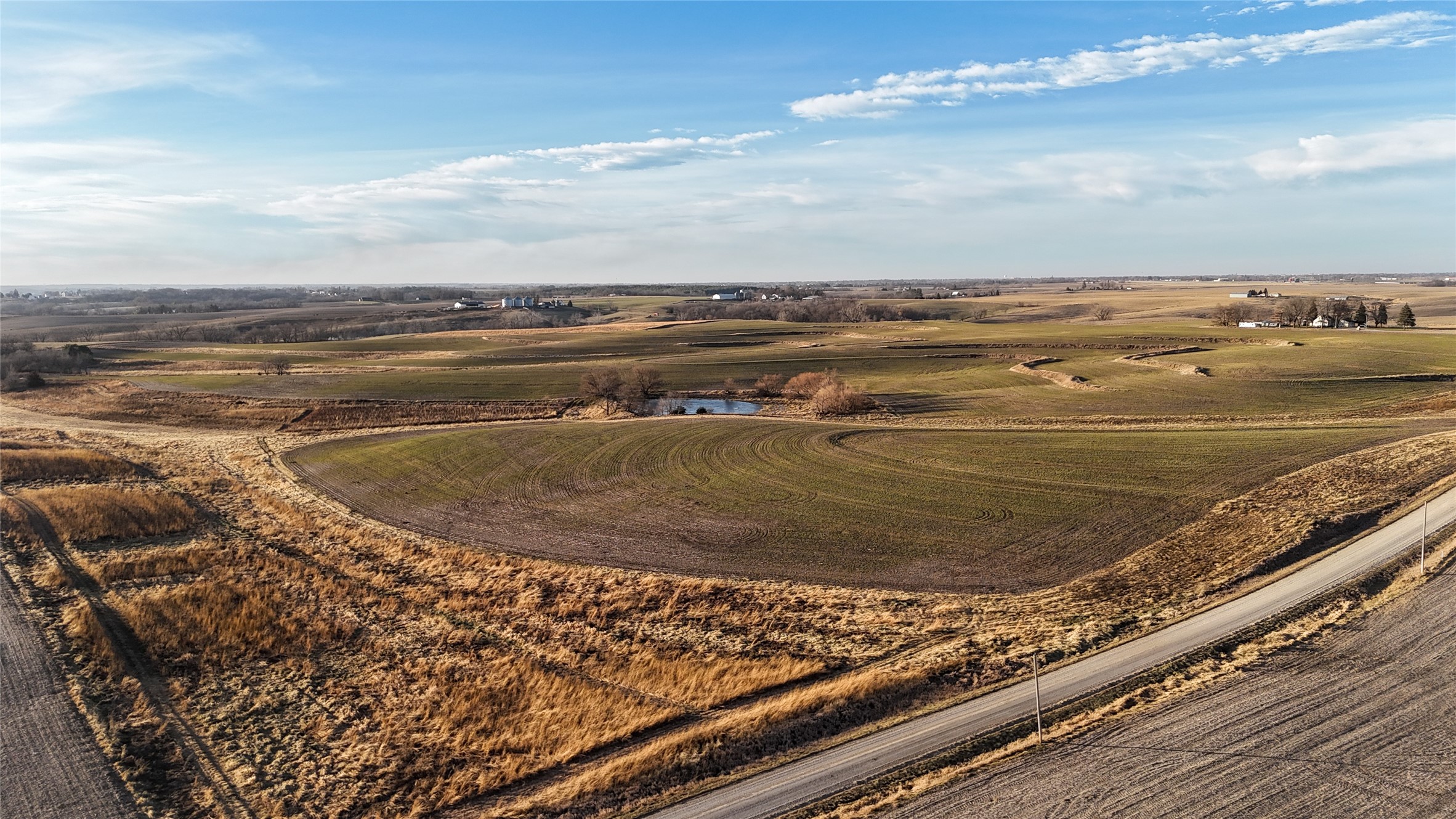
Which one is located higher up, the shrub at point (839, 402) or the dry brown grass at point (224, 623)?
the shrub at point (839, 402)

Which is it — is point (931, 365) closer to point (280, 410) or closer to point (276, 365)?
point (280, 410)

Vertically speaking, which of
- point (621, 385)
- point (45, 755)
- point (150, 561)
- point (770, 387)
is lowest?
point (45, 755)

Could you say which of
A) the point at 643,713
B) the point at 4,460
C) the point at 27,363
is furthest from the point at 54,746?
the point at 27,363

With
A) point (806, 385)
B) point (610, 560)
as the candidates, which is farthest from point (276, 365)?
point (610, 560)

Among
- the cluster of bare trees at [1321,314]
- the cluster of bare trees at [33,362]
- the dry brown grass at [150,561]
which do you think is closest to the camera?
the dry brown grass at [150,561]

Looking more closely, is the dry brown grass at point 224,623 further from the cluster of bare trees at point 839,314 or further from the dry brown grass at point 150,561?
the cluster of bare trees at point 839,314

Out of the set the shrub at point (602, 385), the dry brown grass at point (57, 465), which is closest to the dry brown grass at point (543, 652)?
the dry brown grass at point (57, 465)

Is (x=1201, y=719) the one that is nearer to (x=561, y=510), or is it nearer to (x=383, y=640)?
(x=383, y=640)
